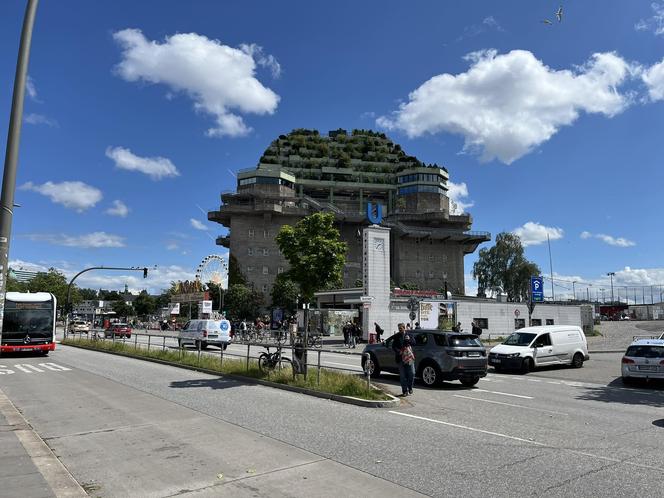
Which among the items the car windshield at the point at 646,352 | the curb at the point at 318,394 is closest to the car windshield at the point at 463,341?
the curb at the point at 318,394

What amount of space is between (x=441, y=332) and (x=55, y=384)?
37.5ft

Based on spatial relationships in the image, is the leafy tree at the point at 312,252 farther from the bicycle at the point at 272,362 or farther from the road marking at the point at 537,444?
the road marking at the point at 537,444

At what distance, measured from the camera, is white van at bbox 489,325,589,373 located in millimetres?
20188

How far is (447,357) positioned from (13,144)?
1220cm

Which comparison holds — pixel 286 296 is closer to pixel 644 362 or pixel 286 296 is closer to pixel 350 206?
pixel 350 206

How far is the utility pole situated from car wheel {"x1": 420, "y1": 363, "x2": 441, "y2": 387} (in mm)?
11826

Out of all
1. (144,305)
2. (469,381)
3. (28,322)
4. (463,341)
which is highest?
(28,322)

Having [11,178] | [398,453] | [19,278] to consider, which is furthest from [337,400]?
[19,278]

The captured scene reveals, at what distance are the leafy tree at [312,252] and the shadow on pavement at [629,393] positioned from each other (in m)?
7.78

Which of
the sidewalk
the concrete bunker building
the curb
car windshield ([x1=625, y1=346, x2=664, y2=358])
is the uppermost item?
the concrete bunker building

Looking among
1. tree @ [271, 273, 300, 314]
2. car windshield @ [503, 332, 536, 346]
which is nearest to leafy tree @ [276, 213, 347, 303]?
car windshield @ [503, 332, 536, 346]

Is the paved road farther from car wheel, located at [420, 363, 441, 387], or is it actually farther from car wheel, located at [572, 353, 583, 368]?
car wheel, located at [572, 353, 583, 368]

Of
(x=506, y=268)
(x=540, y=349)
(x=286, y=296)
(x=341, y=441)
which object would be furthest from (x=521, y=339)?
(x=506, y=268)

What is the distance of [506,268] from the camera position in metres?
102
